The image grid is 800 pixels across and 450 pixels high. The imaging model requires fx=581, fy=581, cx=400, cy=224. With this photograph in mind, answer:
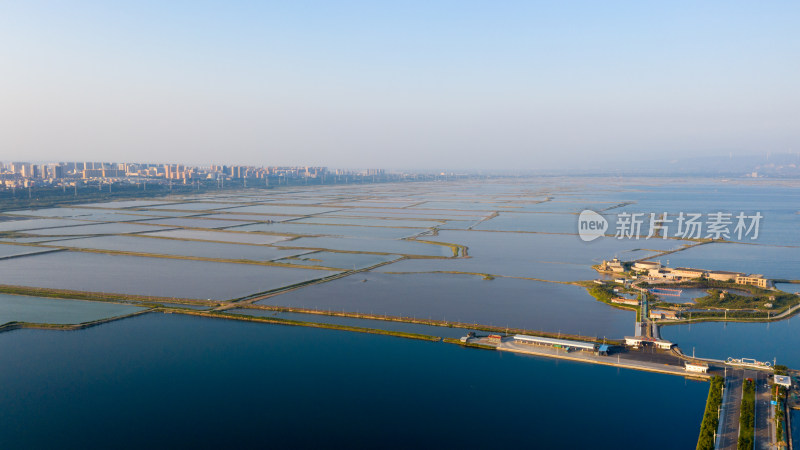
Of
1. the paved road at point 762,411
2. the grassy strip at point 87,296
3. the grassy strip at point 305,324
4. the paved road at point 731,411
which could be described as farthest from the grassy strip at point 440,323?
the paved road at point 762,411

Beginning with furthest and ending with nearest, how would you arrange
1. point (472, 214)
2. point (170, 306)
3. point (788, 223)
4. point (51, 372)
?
1. point (472, 214)
2. point (788, 223)
3. point (170, 306)
4. point (51, 372)

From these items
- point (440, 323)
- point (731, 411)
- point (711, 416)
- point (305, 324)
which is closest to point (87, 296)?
point (305, 324)

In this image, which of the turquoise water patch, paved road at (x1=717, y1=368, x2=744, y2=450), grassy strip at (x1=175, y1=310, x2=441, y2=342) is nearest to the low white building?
paved road at (x1=717, y1=368, x2=744, y2=450)

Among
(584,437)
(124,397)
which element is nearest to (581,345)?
(584,437)

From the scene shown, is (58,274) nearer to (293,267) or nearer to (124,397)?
(293,267)

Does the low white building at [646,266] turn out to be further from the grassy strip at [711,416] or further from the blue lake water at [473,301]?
the grassy strip at [711,416]

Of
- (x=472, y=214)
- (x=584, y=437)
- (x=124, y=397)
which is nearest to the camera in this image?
(x=584, y=437)

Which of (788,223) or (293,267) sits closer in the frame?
(293,267)

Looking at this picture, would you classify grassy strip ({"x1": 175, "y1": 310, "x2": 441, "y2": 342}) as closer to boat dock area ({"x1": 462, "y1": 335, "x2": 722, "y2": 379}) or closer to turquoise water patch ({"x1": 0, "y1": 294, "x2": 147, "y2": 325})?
boat dock area ({"x1": 462, "y1": 335, "x2": 722, "y2": 379})
